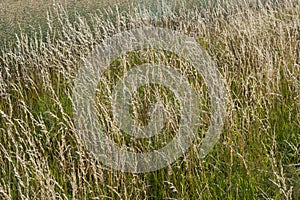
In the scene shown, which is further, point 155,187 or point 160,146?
point 160,146

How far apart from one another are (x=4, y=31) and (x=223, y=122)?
14.5 feet

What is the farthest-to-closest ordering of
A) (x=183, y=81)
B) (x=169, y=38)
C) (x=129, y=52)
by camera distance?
(x=169, y=38) → (x=129, y=52) → (x=183, y=81)

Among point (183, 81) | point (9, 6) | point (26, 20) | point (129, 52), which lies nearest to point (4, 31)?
point (26, 20)

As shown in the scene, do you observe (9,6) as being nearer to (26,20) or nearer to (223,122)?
(26,20)

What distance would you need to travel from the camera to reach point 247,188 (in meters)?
2.15

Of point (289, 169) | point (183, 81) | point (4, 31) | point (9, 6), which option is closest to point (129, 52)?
point (183, 81)

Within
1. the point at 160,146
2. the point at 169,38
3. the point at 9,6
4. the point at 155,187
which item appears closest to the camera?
the point at 155,187

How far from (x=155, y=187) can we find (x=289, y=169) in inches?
29.2

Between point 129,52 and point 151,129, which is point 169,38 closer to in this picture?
point 129,52

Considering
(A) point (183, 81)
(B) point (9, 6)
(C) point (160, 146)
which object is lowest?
(C) point (160, 146)

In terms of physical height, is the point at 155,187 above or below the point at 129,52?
below

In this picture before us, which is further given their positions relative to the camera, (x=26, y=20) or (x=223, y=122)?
(x=26, y=20)

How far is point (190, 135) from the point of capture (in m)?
2.48

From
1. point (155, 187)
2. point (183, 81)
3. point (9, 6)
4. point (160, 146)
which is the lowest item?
point (155, 187)
